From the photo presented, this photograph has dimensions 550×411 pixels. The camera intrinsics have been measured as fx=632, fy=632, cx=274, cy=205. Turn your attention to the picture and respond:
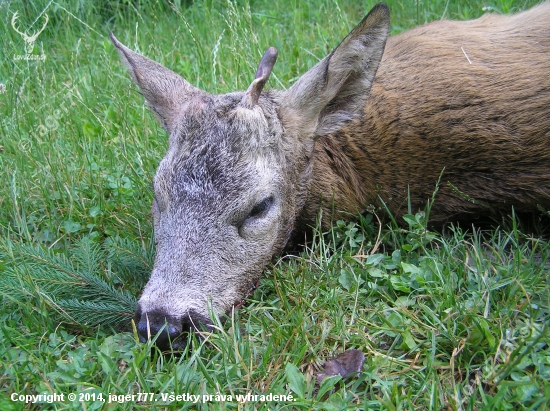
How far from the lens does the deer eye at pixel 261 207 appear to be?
311cm

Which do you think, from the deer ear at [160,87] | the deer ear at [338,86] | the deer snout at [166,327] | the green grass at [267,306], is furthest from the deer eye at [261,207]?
the deer ear at [160,87]

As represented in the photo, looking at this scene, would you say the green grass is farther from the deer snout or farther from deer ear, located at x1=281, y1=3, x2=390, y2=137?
deer ear, located at x1=281, y1=3, x2=390, y2=137

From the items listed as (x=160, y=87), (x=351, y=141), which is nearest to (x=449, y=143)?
(x=351, y=141)

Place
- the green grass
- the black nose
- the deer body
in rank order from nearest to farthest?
the green grass < the black nose < the deer body

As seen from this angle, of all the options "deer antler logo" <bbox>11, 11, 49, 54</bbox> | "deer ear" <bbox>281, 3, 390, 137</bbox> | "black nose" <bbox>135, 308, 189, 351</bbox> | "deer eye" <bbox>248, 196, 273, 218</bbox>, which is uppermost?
"deer antler logo" <bbox>11, 11, 49, 54</bbox>

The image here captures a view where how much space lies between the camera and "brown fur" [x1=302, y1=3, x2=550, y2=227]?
354 centimetres

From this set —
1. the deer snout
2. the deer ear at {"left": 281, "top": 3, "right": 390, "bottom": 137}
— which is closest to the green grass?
the deer snout

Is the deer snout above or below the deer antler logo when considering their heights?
below

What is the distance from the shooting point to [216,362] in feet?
9.04

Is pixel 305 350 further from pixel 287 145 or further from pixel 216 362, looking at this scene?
pixel 287 145

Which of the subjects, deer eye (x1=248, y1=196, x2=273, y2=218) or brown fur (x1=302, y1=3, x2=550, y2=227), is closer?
deer eye (x1=248, y1=196, x2=273, y2=218)

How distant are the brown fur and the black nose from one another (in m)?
1.17

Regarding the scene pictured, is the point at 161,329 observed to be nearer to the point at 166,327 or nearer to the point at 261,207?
the point at 166,327

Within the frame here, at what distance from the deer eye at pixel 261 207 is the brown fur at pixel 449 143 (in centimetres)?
43
